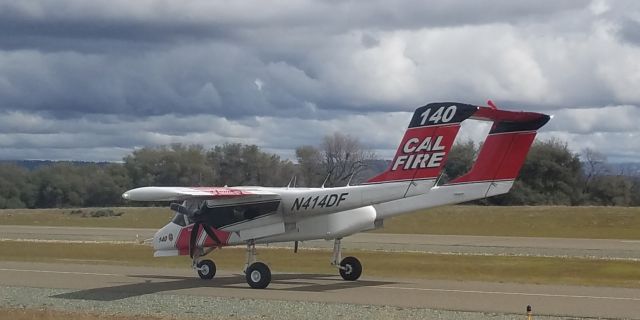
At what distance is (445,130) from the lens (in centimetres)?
2295

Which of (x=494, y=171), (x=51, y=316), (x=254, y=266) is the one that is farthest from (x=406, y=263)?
(x=51, y=316)

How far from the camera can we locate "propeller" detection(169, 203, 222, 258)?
86.9 ft

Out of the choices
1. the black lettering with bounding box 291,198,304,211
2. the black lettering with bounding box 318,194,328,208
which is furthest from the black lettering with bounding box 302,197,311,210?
the black lettering with bounding box 318,194,328,208

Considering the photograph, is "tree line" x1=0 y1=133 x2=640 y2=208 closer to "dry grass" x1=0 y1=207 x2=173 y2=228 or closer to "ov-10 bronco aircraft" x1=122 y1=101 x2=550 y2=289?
"dry grass" x1=0 y1=207 x2=173 y2=228

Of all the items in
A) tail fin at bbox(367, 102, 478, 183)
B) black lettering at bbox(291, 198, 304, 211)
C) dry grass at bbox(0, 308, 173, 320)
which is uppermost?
tail fin at bbox(367, 102, 478, 183)

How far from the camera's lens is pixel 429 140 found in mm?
23062

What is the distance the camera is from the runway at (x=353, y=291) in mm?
20641

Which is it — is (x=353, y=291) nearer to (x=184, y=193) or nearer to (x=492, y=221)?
(x=184, y=193)

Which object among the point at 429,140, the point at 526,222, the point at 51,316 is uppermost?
the point at 526,222

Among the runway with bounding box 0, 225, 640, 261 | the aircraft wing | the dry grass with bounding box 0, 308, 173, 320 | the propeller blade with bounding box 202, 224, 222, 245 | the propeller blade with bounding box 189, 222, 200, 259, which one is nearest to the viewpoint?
the dry grass with bounding box 0, 308, 173, 320

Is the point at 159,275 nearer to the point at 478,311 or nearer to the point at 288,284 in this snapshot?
the point at 288,284

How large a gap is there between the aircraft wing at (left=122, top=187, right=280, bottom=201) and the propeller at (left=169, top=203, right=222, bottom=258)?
1.80m

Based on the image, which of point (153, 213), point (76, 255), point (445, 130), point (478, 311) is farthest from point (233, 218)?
point (153, 213)

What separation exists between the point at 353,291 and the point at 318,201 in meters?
2.64
